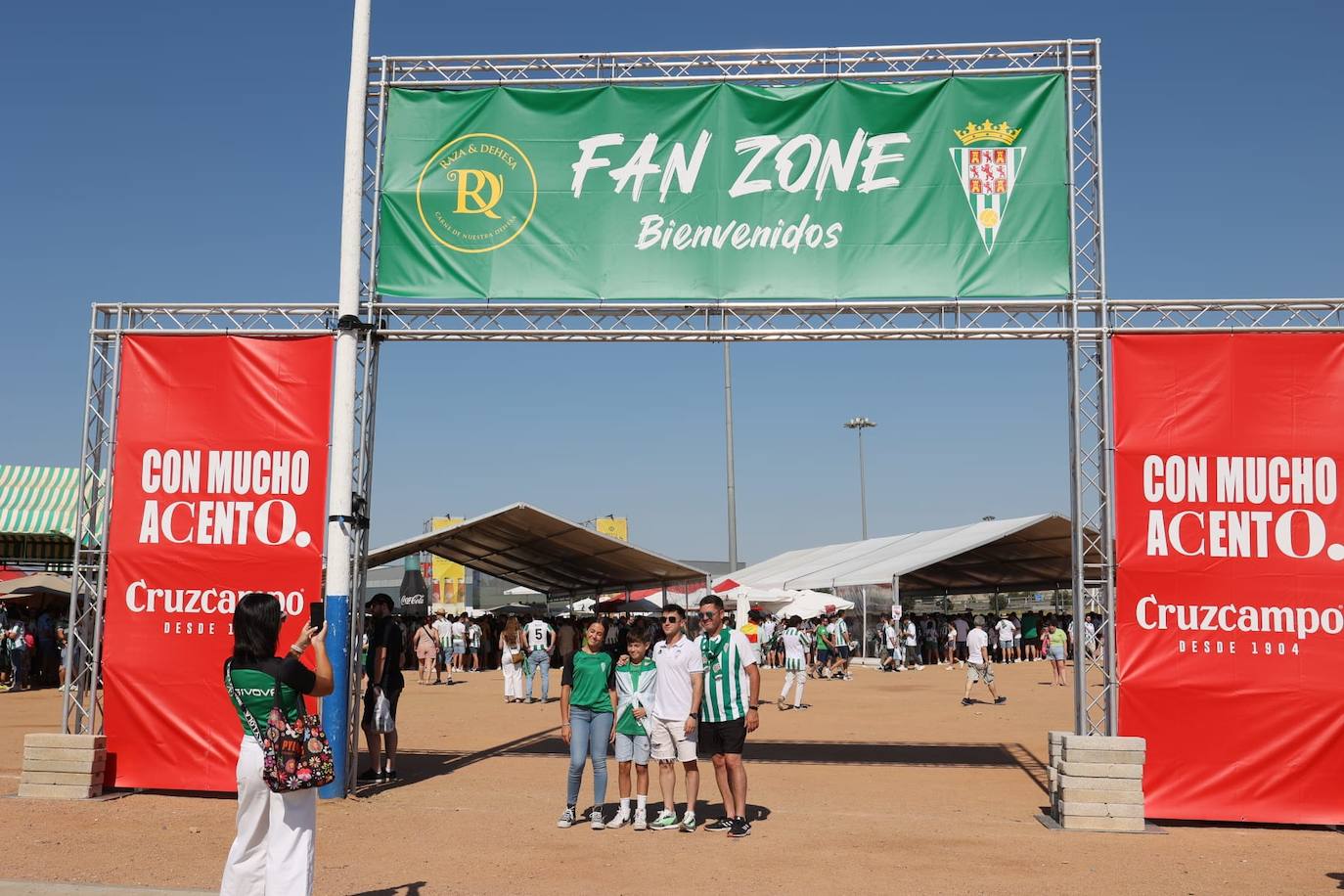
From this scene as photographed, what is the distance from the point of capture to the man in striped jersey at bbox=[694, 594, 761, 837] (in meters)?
9.20

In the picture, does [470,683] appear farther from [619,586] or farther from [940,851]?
[940,851]

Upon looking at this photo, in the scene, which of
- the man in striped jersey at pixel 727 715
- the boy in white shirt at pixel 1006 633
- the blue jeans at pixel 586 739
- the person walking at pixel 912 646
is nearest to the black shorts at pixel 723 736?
the man in striped jersey at pixel 727 715

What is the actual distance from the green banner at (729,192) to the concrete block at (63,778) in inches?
211

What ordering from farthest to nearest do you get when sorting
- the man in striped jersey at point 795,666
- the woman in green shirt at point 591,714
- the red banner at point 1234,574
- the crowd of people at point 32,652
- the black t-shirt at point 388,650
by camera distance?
1. the crowd of people at point 32,652
2. the man in striped jersey at point 795,666
3. the black t-shirt at point 388,650
4. the red banner at point 1234,574
5. the woman in green shirt at point 591,714

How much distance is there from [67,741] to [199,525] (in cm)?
229

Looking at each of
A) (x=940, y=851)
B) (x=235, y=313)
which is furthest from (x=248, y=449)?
(x=940, y=851)

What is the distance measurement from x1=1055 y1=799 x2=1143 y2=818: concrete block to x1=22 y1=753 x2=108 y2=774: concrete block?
8733 mm

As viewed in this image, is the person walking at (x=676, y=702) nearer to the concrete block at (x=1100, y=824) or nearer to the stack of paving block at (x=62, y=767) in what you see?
the concrete block at (x=1100, y=824)

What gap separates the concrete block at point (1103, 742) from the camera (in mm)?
9875

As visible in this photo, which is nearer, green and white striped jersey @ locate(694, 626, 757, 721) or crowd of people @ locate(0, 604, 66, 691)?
green and white striped jersey @ locate(694, 626, 757, 721)

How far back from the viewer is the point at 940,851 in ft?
29.0

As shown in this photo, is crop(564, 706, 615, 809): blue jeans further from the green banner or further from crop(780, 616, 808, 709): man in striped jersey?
crop(780, 616, 808, 709): man in striped jersey

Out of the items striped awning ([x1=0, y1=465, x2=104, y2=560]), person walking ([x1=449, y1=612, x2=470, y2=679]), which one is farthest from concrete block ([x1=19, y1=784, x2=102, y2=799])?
person walking ([x1=449, y1=612, x2=470, y2=679])

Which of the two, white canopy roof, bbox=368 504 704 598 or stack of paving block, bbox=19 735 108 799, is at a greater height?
white canopy roof, bbox=368 504 704 598
